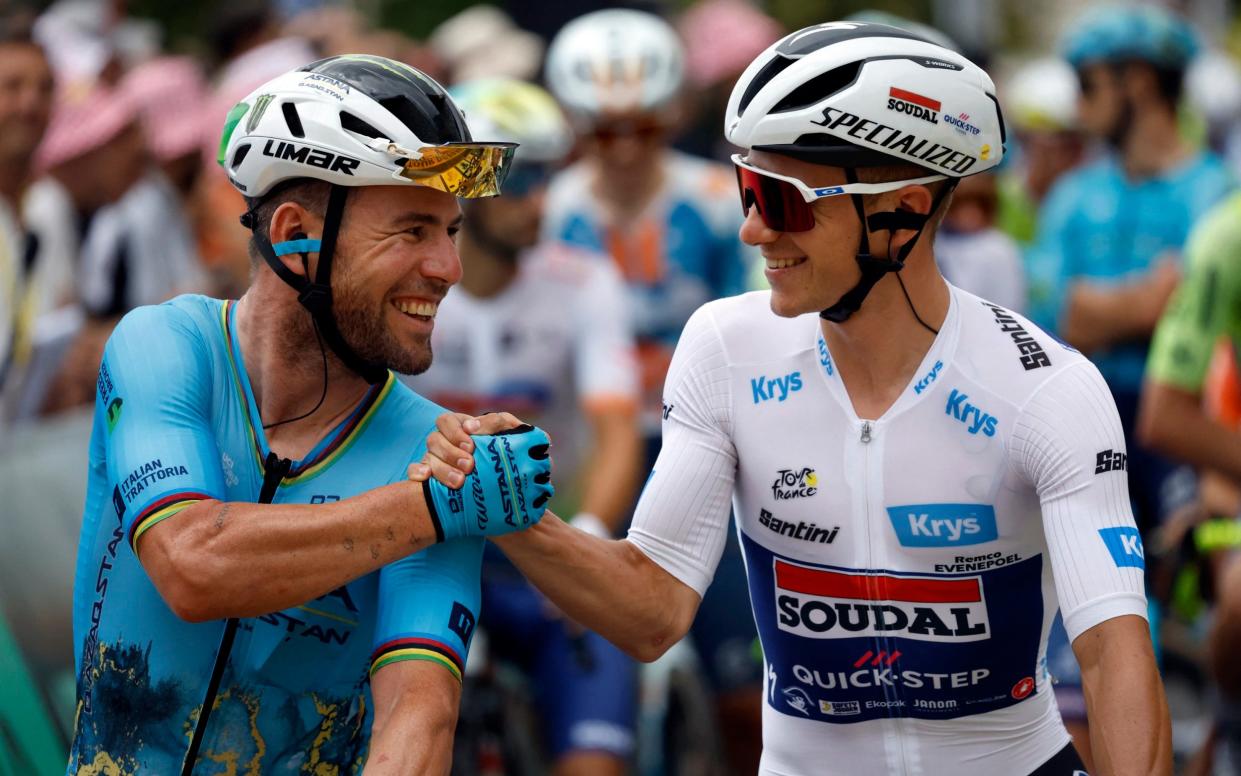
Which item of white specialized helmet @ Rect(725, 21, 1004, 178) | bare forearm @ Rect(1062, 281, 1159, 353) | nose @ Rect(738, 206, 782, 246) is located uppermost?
white specialized helmet @ Rect(725, 21, 1004, 178)

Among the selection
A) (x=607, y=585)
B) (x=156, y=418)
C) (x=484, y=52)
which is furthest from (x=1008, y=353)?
(x=484, y=52)

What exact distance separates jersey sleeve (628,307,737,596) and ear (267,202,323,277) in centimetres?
98

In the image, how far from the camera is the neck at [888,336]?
4.46 meters

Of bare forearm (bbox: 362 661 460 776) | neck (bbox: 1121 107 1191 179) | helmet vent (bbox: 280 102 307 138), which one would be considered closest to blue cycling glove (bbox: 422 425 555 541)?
bare forearm (bbox: 362 661 460 776)

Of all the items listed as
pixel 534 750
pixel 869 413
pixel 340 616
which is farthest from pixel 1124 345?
pixel 340 616

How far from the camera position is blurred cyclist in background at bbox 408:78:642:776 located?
7.66 metres

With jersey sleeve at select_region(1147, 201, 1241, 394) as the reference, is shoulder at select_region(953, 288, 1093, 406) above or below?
above

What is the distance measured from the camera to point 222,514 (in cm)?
386

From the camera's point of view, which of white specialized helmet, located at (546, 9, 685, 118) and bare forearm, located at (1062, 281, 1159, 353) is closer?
bare forearm, located at (1062, 281, 1159, 353)

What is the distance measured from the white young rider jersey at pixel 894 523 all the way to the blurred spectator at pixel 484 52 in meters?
8.45

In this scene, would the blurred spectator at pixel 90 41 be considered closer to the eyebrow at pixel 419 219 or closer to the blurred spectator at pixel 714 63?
the blurred spectator at pixel 714 63

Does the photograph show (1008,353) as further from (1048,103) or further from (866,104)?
(1048,103)

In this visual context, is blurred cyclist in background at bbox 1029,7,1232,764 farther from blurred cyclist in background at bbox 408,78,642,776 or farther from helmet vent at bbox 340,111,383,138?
helmet vent at bbox 340,111,383,138

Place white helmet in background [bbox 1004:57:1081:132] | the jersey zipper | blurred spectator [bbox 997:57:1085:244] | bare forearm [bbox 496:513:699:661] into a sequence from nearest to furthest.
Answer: the jersey zipper, bare forearm [bbox 496:513:699:661], blurred spectator [bbox 997:57:1085:244], white helmet in background [bbox 1004:57:1081:132]
